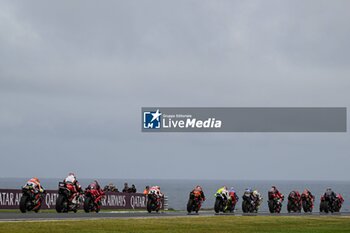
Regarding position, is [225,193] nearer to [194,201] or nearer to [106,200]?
[194,201]

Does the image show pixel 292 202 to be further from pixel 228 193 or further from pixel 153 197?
pixel 153 197

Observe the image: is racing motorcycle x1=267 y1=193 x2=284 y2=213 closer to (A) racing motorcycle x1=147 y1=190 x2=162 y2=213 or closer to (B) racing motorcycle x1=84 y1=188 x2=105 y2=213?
(A) racing motorcycle x1=147 y1=190 x2=162 y2=213

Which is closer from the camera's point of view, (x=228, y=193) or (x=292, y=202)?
(x=228, y=193)

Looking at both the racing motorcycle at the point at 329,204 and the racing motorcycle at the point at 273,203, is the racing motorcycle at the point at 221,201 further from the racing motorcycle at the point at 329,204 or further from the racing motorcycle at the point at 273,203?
the racing motorcycle at the point at 329,204

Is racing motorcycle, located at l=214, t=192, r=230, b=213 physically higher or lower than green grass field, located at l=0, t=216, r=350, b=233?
higher

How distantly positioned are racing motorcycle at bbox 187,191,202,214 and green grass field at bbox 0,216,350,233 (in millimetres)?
5947

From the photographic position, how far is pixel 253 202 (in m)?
46.6

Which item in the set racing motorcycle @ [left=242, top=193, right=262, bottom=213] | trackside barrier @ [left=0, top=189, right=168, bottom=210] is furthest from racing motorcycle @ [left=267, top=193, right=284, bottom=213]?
trackside barrier @ [left=0, top=189, right=168, bottom=210]

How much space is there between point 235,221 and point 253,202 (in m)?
12.7

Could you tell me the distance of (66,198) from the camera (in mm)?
36219

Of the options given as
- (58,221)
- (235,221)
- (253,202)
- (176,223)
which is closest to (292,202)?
(253,202)

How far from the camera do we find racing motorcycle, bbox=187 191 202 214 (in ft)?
135

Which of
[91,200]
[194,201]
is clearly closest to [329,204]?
[194,201]

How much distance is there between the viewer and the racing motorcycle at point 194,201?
41.3 metres
